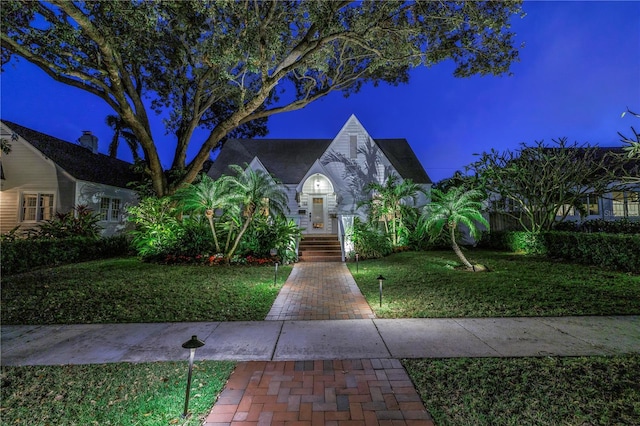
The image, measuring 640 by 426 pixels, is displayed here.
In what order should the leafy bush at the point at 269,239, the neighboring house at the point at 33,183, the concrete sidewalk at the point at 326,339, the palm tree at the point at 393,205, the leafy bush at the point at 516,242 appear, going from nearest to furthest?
the concrete sidewalk at the point at 326,339 → the leafy bush at the point at 269,239 → the leafy bush at the point at 516,242 → the palm tree at the point at 393,205 → the neighboring house at the point at 33,183

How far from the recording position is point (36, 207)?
1585cm

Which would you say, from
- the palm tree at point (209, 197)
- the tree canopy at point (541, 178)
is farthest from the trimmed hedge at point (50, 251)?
the tree canopy at point (541, 178)

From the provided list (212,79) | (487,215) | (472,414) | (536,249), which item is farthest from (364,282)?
(487,215)

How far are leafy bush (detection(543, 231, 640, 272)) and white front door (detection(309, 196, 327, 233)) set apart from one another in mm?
11095

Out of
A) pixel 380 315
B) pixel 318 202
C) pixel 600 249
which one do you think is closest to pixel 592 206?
pixel 600 249

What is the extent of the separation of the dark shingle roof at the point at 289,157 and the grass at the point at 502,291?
33.7 feet

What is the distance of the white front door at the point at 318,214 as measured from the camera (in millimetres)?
17812

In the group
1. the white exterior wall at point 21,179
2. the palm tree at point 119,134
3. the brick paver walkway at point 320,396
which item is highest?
the palm tree at point 119,134

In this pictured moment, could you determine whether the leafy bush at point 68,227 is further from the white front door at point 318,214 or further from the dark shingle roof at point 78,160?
the white front door at point 318,214

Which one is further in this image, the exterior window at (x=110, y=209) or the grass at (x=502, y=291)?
the exterior window at (x=110, y=209)

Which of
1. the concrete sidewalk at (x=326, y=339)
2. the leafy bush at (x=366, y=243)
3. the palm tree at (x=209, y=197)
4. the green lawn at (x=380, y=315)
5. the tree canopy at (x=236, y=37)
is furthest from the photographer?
the leafy bush at (x=366, y=243)

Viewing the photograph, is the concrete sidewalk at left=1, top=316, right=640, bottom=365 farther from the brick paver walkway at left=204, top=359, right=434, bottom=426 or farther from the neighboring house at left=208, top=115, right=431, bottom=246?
the neighboring house at left=208, top=115, right=431, bottom=246

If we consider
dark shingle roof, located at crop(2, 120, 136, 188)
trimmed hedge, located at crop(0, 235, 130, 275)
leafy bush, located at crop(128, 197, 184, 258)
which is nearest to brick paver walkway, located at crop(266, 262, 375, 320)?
leafy bush, located at crop(128, 197, 184, 258)

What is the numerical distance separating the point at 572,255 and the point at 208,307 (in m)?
13.2
